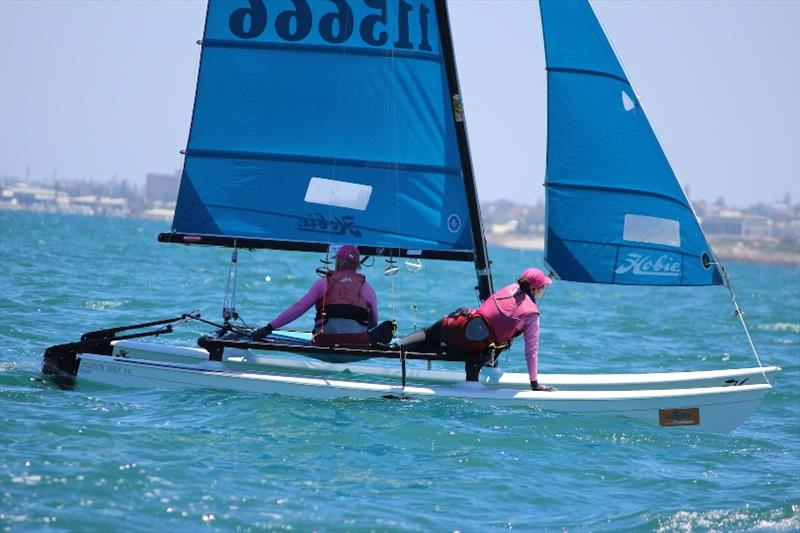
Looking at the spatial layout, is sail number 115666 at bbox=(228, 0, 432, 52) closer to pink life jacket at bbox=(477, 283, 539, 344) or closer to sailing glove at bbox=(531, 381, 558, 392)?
pink life jacket at bbox=(477, 283, 539, 344)

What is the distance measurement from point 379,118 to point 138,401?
3.49 m

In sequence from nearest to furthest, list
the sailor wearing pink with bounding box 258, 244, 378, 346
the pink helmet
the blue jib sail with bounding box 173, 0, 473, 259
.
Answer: the pink helmet < the sailor wearing pink with bounding box 258, 244, 378, 346 < the blue jib sail with bounding box 173, 0, 473, 259

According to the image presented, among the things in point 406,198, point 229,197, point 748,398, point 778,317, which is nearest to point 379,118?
point 406,198

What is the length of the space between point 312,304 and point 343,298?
28 centimetres

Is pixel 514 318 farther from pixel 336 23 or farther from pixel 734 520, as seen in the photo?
pixel 336 23

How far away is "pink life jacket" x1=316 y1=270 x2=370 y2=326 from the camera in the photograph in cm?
1077

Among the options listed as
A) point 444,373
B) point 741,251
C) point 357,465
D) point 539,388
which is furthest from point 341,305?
point 741,251

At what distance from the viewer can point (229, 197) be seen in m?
11.6

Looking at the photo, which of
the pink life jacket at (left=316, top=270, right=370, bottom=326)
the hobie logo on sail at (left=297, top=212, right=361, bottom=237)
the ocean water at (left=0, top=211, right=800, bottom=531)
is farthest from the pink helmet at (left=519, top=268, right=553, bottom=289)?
the hobie logo on sail at (left=297, top=212, right=361, bottom=237)

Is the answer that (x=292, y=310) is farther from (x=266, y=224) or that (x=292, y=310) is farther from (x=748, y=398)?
(x=748, y=398)

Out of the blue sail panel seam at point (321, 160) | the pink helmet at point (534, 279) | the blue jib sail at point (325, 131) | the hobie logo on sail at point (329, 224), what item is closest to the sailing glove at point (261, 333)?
the blue jib sail at point (325, 131)

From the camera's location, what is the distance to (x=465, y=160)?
11305mm

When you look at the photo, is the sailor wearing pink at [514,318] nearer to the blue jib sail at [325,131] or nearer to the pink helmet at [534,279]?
the pink helmet at [534,279]

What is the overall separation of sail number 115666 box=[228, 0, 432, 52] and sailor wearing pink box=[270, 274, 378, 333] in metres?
2.35
